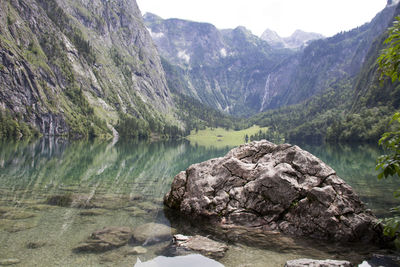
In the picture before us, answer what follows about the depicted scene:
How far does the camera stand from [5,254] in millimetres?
12828

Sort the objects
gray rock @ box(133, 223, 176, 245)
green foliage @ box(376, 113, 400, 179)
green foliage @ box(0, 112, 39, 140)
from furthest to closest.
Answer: green foliage @ box(0, 112, 39, 140), gray rock @ box(133, 223, 176, 245), green foliage @ box(376, 113, 400, 179)

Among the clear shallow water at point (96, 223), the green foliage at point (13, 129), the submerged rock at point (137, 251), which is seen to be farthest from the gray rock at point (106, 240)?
the green foliage at point (13, 129)

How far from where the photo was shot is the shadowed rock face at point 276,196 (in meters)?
17.1

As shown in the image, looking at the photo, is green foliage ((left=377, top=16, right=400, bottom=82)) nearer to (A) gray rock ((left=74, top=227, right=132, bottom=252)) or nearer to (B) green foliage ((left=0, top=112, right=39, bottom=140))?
(A) gray rock ((left=74, top=227, right=132, bottom=252))

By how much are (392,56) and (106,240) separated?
51.8ft

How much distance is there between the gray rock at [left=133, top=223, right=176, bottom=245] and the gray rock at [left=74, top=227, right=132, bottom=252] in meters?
0.57

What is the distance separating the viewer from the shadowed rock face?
1706cm

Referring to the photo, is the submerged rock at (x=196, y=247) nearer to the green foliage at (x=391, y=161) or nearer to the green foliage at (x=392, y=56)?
the green foliage at (x=391, y=161)

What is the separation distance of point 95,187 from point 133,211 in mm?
12128

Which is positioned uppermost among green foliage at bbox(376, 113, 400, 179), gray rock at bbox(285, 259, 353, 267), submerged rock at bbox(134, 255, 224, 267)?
green foliage at bbox(376, 113, 400, 179)

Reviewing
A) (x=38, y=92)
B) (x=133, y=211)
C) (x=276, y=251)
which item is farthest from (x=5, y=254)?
Result: (x=38, y=92)

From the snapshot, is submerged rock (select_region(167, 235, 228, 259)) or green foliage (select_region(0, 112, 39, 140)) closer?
submerged rock (select_region(167, 235, 228, 259))

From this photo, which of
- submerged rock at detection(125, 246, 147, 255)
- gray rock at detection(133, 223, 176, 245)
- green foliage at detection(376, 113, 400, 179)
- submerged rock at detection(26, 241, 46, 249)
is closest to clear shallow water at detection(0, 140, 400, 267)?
submerged rock at detection(26, 241, 46, 249)

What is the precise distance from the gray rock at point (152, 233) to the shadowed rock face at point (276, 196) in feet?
12.7
